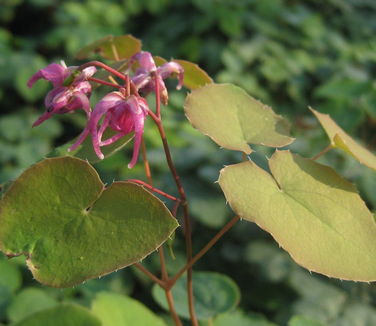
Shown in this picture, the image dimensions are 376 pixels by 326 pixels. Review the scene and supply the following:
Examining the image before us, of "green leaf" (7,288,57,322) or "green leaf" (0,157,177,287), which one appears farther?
"green leaf" (7,288,57,322)

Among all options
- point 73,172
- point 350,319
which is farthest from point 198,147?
point 73,172

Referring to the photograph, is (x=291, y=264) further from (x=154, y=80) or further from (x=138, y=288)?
(x=154, y=80)

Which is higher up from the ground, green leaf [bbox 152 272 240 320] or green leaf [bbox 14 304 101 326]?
green leaf [bbox 14 304 101 326]

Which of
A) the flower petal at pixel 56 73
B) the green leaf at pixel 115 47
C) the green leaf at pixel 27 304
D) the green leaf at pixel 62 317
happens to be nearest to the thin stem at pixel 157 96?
the flower petal at pixel 56 73

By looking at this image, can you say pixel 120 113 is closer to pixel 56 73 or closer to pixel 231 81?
pixel 56 73

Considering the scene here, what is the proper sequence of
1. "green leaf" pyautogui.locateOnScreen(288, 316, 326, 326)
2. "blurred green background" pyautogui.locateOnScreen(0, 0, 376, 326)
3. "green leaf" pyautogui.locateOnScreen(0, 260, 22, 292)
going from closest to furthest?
"green leaf" pyautogui.locateOnScreen(288, 316, 326, 326)
"green leaf" pyautogui.locateOnScreen(0, 260, 22, 292)
"blurred green background" pyautogui.locateOnScreen(0, 0, 376, 326)

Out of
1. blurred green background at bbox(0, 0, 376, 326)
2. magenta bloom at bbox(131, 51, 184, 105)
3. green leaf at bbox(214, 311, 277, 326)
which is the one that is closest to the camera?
magenta bloom at bbox(131, 51, 184, 105)

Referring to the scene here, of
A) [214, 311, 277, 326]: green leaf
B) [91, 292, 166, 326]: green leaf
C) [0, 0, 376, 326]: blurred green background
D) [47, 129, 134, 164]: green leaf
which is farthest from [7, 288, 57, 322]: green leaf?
[47, 129, 134, 164]: green leaf

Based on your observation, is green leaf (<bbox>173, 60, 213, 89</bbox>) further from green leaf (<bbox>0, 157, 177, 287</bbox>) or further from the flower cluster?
green leaf (<bbox>0, 157, 177, 287</bbox>)
